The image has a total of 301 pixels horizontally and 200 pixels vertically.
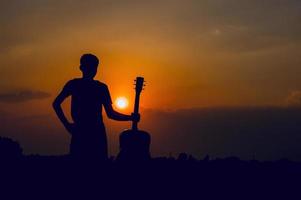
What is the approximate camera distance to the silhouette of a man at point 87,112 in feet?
24.8

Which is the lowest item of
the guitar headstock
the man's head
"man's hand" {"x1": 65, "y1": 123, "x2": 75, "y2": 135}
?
"man's hand" {"x1": 65, "y1": 123, "x2": 75, "y2": 135}

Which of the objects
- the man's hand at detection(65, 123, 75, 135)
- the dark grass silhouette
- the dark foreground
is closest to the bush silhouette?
the dark grass silhouette

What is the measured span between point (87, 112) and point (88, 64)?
714 mm

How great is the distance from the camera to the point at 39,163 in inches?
528

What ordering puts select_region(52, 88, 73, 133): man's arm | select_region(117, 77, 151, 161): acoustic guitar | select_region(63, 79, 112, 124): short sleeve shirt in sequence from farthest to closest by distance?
1. select_region(117, 77, 151, 161): acoustic guitar
2. select_region(52, 88, 73, 133): man's arm
3. select_region(63, 79, 112, 124): short sleeve shirt

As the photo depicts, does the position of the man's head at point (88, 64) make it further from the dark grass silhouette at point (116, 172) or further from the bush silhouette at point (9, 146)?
the bush silhouette at point (9, 146)

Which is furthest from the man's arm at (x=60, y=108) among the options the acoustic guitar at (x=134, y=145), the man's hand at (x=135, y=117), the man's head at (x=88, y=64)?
the acoustic guitar at (x=134, y=145)

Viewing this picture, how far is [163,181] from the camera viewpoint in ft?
34.8

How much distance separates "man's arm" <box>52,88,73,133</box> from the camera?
766 cm

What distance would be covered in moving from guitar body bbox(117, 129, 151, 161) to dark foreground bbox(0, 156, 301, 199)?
80 centimetres

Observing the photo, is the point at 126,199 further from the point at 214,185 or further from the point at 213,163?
the point at 213,163

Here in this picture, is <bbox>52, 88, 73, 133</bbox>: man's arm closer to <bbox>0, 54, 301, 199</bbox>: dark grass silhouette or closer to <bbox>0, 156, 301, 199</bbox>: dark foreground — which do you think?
<bbox>0, 54, 301, 199</bbox>: dark grass silhouette

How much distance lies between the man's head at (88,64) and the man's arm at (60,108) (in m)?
0.42

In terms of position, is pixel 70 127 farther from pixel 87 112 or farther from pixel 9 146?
pixel 9 146
